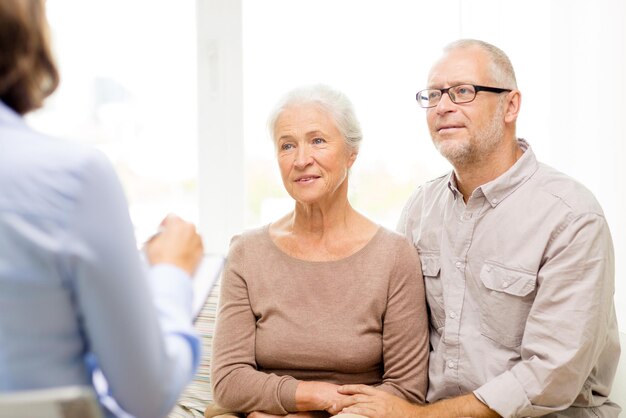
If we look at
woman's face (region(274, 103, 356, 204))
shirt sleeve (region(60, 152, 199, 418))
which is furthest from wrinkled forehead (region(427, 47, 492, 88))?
shirt sleeve (region(60, 152, 199, 418))

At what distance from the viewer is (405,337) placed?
1968 millimetres

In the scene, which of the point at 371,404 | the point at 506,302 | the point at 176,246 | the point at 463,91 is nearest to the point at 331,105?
the point at 463,91

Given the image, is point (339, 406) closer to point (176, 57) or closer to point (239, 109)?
point (239, 109)

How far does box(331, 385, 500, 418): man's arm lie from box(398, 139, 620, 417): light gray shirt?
0.13ft

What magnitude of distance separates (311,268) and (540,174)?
0.65 meters

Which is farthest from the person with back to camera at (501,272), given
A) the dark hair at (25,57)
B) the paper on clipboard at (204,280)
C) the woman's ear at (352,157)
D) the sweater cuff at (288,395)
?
the dark hair at (25,57)

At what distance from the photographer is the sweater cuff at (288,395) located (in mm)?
1870

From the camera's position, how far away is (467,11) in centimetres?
298

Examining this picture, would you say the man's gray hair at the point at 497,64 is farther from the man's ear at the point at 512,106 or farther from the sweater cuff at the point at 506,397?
the sweater cuff at the point at 506,397

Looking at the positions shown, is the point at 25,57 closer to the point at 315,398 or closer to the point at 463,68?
the point at 315,398

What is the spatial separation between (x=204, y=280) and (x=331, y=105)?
0.95 meters

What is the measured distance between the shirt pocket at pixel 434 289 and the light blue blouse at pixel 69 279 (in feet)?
3.97

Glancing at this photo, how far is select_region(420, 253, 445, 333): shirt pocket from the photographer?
202cm

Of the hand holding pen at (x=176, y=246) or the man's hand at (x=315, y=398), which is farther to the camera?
the man's hand at (x=315, y=398)
